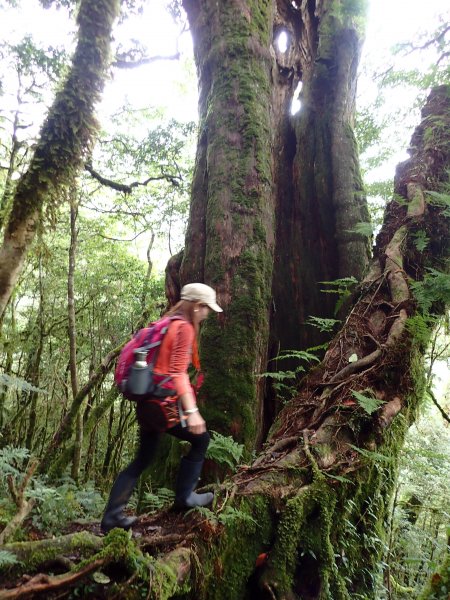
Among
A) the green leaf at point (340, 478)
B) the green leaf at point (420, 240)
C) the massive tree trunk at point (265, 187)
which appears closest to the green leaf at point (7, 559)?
the green leaf at point (340, 478)

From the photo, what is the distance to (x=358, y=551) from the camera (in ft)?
10.5

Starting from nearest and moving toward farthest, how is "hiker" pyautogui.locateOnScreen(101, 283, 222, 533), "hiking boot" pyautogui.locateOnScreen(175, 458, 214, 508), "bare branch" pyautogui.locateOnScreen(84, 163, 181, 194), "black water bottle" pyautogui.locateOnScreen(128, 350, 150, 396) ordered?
"black water bottle" pyautogui.locateOnScreen(128, 350, 150, 396), "hiker" pyautogui.locateOnScreen(101, 283, 222, 533), "hiking boot" pyautogui.locateOnScreen(175, 458, 214, 508), "bare branch" pyautogui.locateOnScreen(84, 163, 181, 194)

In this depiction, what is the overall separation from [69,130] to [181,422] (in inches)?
158

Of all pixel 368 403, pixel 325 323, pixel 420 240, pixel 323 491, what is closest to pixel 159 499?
pixel 323 491

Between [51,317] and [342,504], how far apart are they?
1017cm

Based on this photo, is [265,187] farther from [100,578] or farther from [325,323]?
[100,578]

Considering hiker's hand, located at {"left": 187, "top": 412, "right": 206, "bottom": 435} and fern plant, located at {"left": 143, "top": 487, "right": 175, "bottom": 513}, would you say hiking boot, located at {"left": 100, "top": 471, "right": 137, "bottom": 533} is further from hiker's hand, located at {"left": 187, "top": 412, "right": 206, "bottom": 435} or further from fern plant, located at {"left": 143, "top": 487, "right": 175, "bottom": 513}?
fern plant, located at {"left": 143, "top": 487, "right": 175, "bottom": 513}

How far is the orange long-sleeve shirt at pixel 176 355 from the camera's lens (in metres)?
2.73

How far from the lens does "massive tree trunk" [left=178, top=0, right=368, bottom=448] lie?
16.0 ft

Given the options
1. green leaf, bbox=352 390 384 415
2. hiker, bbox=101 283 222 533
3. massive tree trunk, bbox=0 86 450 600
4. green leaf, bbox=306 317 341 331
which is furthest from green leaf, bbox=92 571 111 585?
green leaf, bbox=306 317 341 331

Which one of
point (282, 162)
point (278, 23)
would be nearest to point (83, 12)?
point (282, 162)

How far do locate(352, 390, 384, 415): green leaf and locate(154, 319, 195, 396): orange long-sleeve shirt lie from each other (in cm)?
135

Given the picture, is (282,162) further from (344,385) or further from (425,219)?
(344,385)

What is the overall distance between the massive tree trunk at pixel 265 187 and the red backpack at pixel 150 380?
1.76 m
